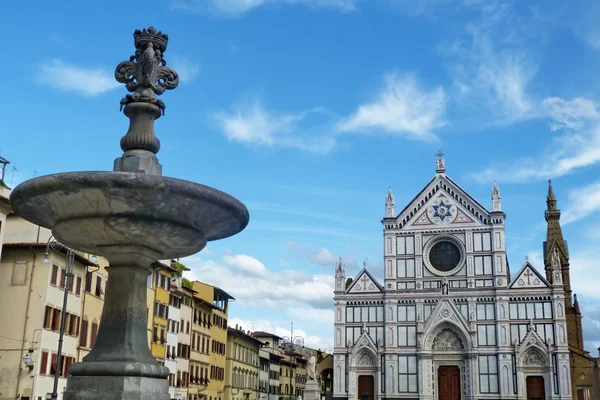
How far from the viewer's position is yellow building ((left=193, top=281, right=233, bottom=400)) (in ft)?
197

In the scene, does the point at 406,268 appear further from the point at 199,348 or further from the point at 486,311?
the point at 199,348

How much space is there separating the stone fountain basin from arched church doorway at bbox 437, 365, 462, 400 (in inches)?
2110

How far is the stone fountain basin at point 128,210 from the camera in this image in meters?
9.26

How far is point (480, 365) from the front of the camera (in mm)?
59406

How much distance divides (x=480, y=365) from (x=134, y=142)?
53.8m

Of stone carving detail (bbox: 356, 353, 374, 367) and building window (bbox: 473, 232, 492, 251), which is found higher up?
building window (bbox: 473, 232, 492, 251)

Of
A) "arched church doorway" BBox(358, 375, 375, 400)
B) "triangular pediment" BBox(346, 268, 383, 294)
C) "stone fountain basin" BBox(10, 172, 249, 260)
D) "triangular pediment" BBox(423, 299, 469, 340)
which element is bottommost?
"arched church doorway" BBox(358, 375, 375, 400)

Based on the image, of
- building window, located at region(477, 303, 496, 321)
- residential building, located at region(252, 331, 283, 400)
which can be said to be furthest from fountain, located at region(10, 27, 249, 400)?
residential building, located at region(252, 331, 283, 400)

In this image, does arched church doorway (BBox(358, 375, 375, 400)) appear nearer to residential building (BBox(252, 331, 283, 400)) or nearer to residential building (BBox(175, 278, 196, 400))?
residential building (BBox(175, 278, 196, 400))

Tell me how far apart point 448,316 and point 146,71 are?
53.2 meters

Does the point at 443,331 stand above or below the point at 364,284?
below

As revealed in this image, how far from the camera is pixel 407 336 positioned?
6191cm

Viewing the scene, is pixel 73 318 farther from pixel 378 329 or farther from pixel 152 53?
pixel 378 329

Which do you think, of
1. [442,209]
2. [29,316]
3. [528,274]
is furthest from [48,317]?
[528,274]
